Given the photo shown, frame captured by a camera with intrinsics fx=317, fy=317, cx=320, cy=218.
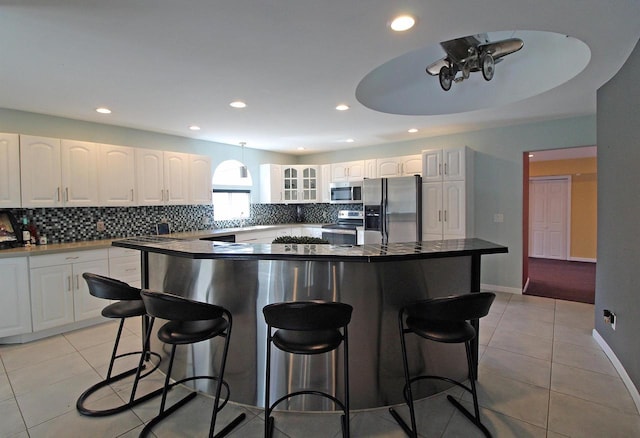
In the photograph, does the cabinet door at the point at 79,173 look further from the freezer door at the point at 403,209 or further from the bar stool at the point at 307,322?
the freezer door at the point at 403,209

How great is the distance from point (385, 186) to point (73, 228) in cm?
439

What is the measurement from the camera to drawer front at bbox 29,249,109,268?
3.28 m

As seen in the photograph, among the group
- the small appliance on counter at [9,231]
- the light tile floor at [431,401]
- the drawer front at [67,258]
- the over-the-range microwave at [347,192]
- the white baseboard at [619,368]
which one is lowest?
the light tile floor at [431,401]

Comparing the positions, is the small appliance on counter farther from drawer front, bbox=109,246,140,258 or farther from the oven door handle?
the oven door handle

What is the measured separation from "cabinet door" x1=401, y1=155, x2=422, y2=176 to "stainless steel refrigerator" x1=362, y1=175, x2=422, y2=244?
319 millimetres

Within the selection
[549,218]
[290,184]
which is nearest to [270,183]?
[290,184]

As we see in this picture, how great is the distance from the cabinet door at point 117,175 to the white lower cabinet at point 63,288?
753 mm

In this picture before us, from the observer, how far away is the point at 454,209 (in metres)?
4.65

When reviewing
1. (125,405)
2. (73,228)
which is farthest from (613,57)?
(73,228)

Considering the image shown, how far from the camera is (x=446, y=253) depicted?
210 centimetres

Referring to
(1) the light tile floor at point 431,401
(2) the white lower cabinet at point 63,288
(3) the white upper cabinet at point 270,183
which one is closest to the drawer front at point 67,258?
(2) the white lower cabinet at point 63,288

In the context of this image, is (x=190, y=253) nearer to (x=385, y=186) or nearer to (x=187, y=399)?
(x=187, y=399)

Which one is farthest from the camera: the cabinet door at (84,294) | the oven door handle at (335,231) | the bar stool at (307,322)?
the oven door handle at (335,231)

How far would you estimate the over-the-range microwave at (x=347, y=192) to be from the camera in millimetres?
5820
